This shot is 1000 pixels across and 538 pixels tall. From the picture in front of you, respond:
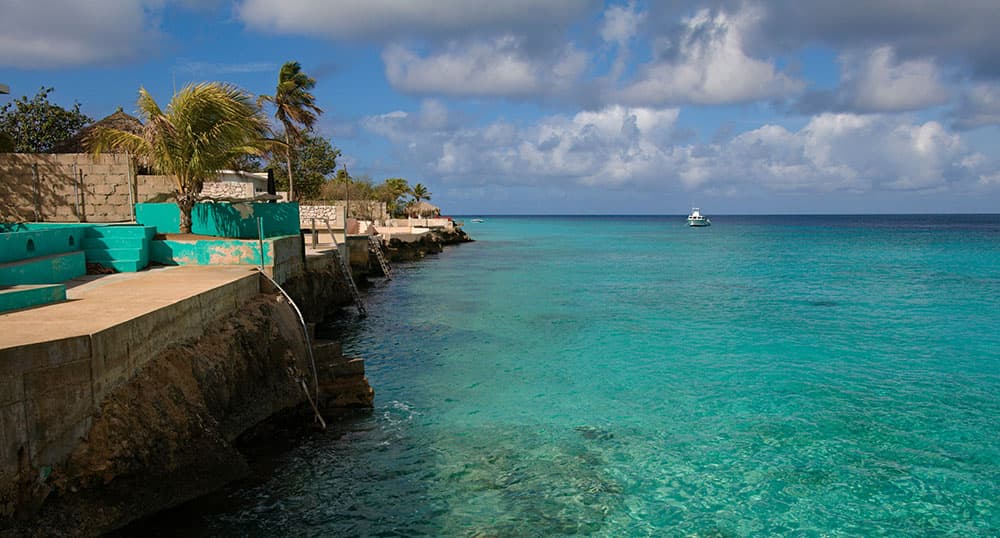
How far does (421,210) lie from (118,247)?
222 feet

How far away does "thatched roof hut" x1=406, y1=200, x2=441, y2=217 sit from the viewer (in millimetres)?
79394

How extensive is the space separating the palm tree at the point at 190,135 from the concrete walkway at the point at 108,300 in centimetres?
283

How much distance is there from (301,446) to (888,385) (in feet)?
36.5

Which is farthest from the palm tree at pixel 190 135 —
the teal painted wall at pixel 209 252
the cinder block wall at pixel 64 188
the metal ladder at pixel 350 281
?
the metal ladder at pixel 350 281

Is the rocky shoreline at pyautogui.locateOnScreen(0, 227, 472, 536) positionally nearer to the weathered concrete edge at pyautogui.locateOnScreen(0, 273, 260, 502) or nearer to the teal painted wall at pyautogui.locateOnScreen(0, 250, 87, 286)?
the weathered concrete edge at pyautogui.locateOnScreen(0, 273, 260, 502)

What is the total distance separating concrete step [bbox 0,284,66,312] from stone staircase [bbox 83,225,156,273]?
15.1 feet

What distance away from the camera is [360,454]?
30.3 feet

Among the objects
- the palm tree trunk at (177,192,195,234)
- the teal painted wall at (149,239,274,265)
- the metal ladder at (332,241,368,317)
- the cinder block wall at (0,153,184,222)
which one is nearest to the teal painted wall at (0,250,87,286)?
the teal painted wall at (149,239,274,265)

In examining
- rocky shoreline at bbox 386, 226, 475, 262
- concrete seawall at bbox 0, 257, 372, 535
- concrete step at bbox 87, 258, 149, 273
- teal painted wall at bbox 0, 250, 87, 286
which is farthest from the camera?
rocky shoreline at bbox 386, 226, 475, 262

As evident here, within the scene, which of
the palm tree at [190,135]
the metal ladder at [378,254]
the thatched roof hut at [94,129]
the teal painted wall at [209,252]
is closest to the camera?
the teal painted wall at [209,252]

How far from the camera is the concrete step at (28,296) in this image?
8.20 meters

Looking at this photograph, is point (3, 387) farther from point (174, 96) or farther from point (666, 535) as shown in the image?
point (174, 96)

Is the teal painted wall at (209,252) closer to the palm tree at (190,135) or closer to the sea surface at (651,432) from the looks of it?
the palm tree at (190,135)

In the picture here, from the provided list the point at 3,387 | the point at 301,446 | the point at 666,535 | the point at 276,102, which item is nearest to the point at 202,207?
the point at 301,446
